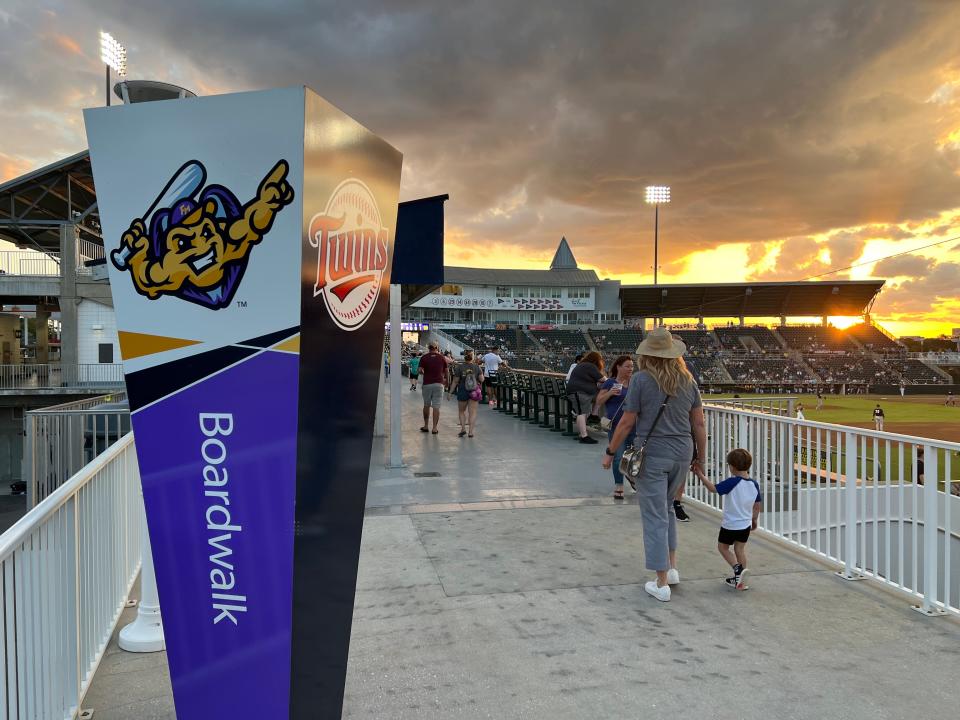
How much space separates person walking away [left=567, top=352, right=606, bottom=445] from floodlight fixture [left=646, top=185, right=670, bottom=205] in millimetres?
50890

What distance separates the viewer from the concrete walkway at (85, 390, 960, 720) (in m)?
2.90

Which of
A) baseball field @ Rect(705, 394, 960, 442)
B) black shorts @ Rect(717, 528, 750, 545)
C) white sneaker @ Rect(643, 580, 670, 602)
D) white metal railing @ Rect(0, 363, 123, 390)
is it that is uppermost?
white metal railing @ Rect(0, 363, 123, 390)

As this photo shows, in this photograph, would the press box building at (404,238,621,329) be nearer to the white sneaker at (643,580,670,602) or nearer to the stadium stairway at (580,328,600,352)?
the stadium stairway at (580,328,600,352)

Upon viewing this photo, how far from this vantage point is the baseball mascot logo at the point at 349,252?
1690 millimetres

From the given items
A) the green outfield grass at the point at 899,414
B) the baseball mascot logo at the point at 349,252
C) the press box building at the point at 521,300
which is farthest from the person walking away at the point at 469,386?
the press box building at the point at 521,300

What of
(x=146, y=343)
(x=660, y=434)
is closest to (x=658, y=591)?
(x=660, y=434)

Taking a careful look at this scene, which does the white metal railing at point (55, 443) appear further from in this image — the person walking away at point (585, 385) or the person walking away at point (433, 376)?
the person walking away at point (585, 385)

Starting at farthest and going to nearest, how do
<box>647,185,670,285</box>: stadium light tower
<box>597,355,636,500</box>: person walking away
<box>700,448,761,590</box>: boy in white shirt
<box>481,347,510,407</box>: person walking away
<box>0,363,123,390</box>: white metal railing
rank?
<box>647,185,670,285</box>: stadium light tower, <box>0,363,123,390</box>: white metal railing, <box>481,347,510,407</box>: person walking away, <box>597,355,636,500</box>: person walking away, <box>700,448,761,590</box>: boy in white shirt

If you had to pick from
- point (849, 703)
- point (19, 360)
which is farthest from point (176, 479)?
point (19, 360)

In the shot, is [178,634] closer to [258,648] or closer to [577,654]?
[258,648]

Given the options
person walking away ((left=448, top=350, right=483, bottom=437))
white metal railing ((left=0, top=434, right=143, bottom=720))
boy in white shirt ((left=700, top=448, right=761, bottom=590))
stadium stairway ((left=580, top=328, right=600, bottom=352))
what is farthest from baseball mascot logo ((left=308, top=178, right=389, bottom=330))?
stadium stairway ((left=580, top=328, right=600, bottom=352))

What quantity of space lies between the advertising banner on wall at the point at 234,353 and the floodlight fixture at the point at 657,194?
59621mm

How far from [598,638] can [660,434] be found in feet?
4.43

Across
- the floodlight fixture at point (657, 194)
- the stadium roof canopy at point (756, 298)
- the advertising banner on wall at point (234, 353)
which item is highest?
the floodlight fixture at point (657, 194)
